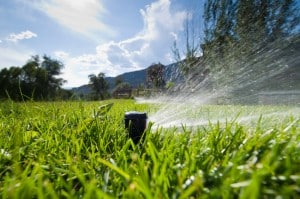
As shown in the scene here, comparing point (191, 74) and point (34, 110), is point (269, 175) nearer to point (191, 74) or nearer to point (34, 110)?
point (34, 110)

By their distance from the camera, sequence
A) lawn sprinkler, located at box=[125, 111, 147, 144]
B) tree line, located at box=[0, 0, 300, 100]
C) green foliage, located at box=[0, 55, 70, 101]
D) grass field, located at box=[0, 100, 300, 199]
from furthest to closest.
Result: green foliage, located at box=[0, 55, 70, 101] < tree line, located at box=[0, 0, 300, 100] < lawn sprinkler, located at box=[125, 111, 147, 144] < grass field, located at box=[0, 100, 300, 199]

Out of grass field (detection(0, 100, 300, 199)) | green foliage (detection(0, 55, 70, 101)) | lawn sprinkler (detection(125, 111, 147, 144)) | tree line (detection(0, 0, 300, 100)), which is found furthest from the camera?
green foliage (detection(0, 55, 70, 101))

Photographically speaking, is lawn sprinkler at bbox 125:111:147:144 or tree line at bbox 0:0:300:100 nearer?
lawn sprinkler at bbox 125:111:147:144

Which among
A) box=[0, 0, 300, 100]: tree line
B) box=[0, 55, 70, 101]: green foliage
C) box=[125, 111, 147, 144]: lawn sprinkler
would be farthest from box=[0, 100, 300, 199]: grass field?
box=[0, 55, 70, 101]: green foliage

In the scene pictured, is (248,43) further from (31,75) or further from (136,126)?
(31,75)

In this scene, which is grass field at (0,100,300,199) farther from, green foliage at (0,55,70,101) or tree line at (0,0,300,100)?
green foliage at (0,55,70,101)

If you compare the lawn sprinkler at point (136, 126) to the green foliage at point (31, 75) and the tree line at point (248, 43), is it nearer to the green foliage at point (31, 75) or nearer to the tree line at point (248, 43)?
the tree line at point (248, 43)

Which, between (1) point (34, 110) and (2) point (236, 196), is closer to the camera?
(2) point (236, 196)

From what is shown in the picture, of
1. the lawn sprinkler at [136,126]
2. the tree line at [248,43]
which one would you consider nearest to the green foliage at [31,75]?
the tree line at [248,43]

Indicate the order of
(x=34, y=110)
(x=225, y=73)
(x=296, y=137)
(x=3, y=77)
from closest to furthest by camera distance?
1. (x=296, y=137)
2. (x=34, y=110)
3. (x=225, y=73)
4. (x=3, y=77)

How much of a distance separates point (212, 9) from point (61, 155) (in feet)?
51.8

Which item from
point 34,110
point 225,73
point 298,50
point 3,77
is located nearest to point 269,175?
point 34,110

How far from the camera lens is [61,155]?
1.62 metres

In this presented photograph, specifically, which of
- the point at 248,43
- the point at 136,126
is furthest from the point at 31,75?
the point at 136,126
